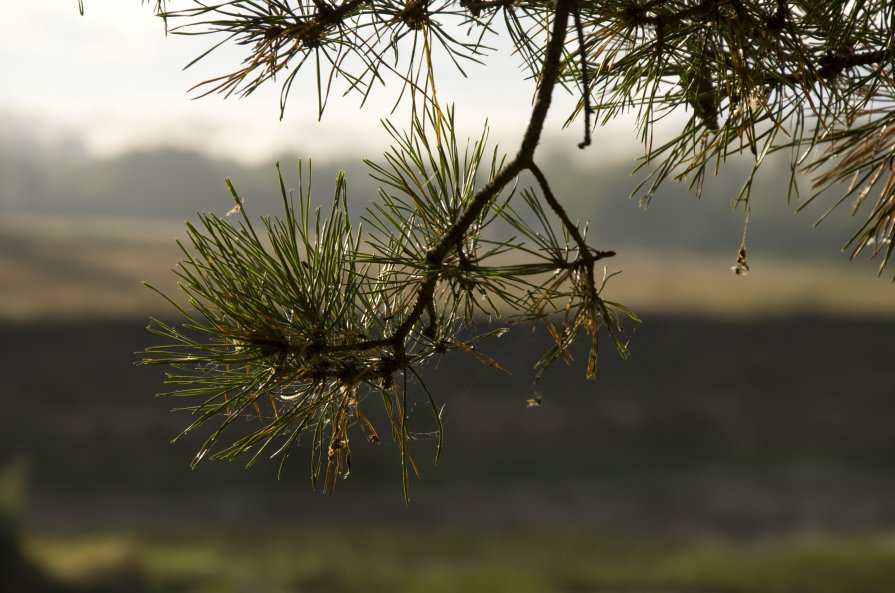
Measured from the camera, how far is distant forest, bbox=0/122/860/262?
61.3 metres

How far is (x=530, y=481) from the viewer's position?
53.6 ft

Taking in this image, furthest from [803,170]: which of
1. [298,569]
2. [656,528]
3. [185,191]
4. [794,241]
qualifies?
[185,191]

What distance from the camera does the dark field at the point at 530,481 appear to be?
475 inches

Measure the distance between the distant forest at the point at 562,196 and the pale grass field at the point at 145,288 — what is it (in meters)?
23.5

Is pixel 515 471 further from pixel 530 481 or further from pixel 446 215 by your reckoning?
pixel 446 215

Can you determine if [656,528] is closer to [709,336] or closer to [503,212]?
[709,336]

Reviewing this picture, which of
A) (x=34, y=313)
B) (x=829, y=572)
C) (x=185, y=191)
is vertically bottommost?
(x=829, y=572)

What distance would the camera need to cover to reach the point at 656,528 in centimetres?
1424

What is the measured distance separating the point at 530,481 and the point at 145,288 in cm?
1202

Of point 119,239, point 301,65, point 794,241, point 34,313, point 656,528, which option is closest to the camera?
point 301,65

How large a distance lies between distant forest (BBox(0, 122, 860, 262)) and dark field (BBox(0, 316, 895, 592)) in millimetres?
32512

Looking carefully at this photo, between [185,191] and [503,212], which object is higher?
[185,191]

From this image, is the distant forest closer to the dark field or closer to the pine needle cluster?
the dark field

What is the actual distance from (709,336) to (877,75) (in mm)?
20549
